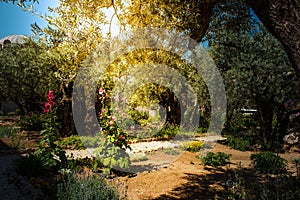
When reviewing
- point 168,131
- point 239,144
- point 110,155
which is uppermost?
point 168,131

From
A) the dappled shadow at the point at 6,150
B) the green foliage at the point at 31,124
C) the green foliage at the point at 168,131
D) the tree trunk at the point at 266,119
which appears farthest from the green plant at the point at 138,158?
the green foliage at the point at 31,124

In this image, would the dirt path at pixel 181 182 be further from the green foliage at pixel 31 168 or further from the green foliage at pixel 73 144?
the green foliage at pixel 73 144

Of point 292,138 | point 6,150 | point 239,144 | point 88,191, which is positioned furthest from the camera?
point 292,138

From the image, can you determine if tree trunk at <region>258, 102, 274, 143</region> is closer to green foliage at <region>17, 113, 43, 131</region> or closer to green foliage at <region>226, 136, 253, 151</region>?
green foliage at <region>226, 136, 253, 151</region>

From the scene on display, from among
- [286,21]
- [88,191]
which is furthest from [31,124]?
[286,21]

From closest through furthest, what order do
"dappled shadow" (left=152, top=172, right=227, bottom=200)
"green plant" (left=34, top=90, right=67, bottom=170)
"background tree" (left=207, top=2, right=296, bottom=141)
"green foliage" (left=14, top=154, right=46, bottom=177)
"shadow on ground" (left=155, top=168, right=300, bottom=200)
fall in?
"shadow on ground" (left=155, top=168, right=300, bottom=200)
"dappled shadow" (left=152, top=172, right=227, bottom=200)
"green foliage" (left=14, top=154, right=46, bottom=177)
"green plant" (left=34, top=90, right=67, bottom=170)
"background tree" (left=207, top=2, right=296, bottom=141)

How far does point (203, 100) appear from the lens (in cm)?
1577

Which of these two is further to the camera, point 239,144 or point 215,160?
point 239,144

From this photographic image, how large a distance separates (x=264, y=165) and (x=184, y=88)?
372 inches

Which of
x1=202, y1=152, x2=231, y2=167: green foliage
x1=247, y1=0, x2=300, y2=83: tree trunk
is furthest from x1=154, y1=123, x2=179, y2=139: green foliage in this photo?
x1=247, y1=0, x2=300, y2=83: tree trunk

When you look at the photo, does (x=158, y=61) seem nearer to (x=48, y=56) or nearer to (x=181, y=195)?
(x=48, y=56)

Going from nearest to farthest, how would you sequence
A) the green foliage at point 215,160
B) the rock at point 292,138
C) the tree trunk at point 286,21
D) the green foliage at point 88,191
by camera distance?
the tree trunk at point 286,21, the green foliage at point 88,191, the green foliage at point 215,160, the rock at point 292,138

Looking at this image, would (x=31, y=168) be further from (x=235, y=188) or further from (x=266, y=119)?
(x=266, y=119)

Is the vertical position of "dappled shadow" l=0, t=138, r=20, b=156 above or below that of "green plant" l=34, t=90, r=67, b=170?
below
